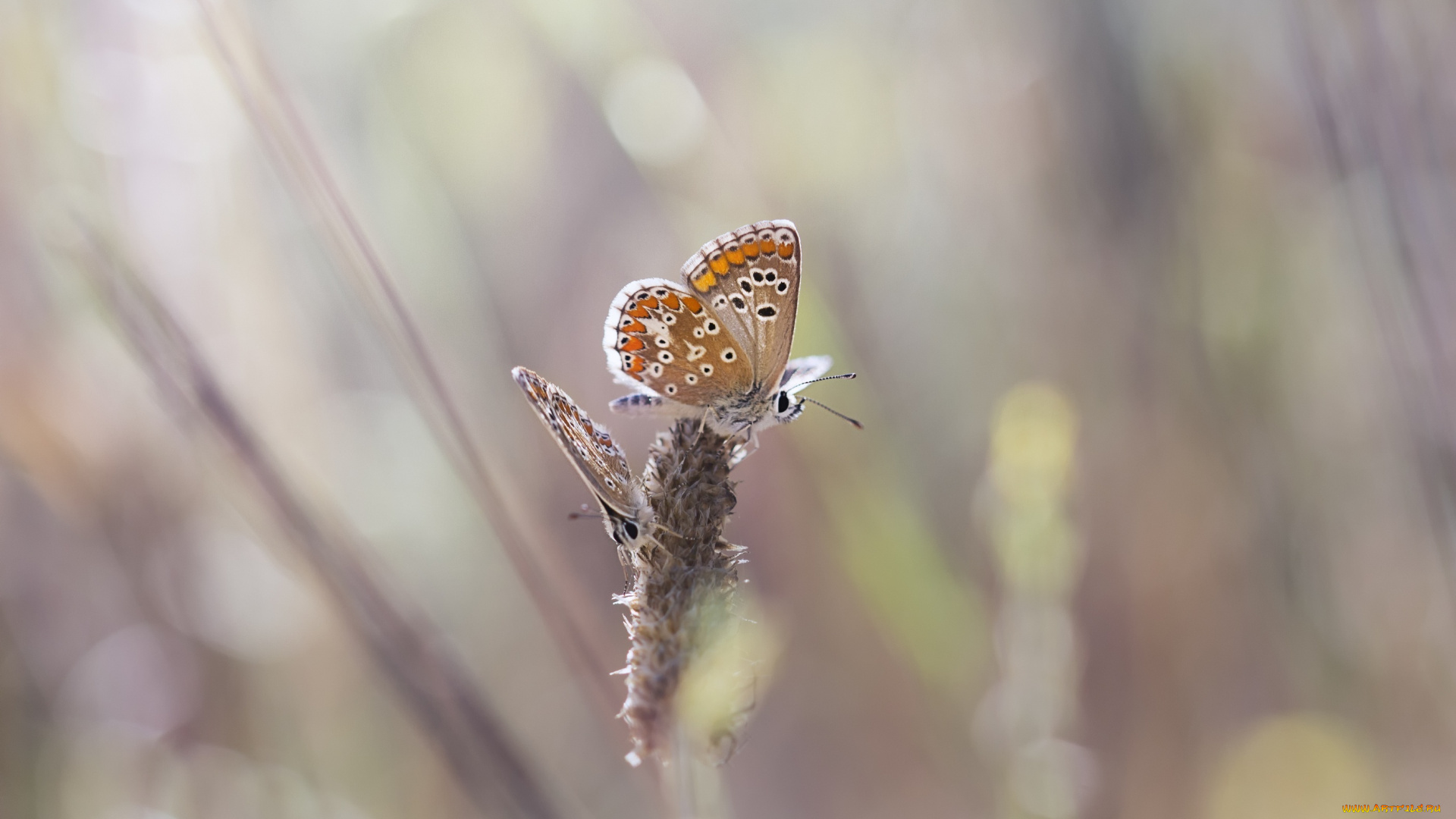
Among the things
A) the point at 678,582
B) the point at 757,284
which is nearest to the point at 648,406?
the point at 757,284

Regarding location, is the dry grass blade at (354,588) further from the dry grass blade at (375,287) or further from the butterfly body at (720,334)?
the butterfly body at (720,334)

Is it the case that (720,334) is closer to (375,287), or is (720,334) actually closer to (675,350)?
(675,350)

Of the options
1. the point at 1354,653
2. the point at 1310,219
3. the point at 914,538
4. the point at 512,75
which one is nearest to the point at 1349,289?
the point at 1310,219

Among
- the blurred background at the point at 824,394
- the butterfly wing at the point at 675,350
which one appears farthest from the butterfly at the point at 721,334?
the blurred background at the point at 824,394

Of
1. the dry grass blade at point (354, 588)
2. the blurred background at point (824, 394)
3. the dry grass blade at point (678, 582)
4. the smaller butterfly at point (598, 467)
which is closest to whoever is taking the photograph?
the dry grass blade at point (678, 582)

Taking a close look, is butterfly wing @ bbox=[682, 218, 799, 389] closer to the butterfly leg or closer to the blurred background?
the butterfly leg

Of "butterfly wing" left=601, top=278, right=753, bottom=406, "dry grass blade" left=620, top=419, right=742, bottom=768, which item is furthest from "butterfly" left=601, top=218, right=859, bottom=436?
"dry grass blade" left=620, top=419, right=742, bottom=768

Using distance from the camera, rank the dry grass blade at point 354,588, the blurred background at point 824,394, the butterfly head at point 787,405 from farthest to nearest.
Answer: the blurred background at point 824,394, the butterfly head at point 787,405, the dry grass blade at point 354,588
